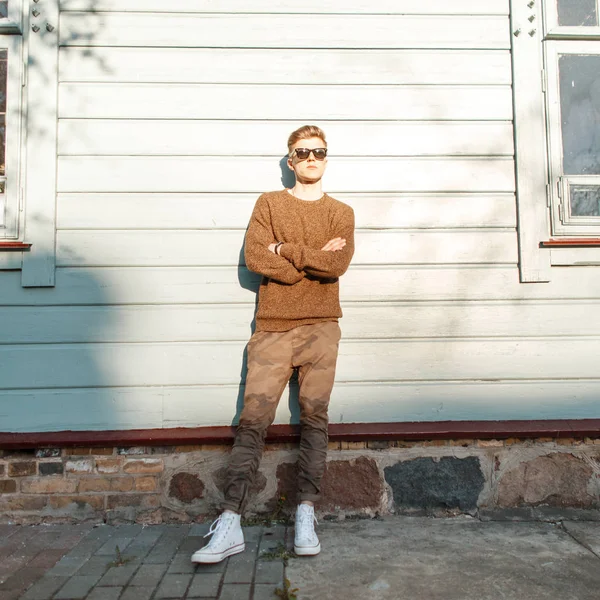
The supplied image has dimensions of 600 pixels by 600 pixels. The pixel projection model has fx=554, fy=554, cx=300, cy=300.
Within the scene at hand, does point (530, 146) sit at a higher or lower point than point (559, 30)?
lower

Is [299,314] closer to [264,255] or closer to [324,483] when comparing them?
[264,255]

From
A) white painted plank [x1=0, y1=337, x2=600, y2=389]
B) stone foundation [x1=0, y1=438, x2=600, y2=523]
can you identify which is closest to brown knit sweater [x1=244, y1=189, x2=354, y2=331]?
white painted plank [x1=0, y1=337, x2=600, y2=389]

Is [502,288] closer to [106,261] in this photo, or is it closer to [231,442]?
[231,442]

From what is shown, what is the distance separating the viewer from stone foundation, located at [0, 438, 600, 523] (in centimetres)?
310

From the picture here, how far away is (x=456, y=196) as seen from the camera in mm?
3314

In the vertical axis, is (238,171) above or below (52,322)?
above

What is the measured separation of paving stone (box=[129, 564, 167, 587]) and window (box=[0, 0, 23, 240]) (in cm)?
199

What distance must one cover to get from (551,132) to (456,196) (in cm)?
72

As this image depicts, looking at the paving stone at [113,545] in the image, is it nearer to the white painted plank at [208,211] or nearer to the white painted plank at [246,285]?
the white painted plank at [246,285]

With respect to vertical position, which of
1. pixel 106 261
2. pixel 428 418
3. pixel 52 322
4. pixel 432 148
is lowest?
pixel 428 418

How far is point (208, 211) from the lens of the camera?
10.7 feet

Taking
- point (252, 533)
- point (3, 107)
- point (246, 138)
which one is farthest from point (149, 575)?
point (3, 107)

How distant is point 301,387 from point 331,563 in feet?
2.77

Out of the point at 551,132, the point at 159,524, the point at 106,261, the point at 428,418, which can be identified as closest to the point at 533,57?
the point at 551,132
